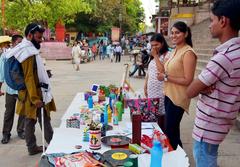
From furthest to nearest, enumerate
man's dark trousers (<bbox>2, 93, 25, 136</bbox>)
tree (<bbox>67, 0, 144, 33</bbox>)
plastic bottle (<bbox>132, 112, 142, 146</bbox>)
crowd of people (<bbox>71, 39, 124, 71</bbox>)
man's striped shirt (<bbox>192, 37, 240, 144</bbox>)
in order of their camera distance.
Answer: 1. tree (<bbox>67, 0, 144, 33</bbox>)
2. crowd of people (<bbox>71, 39, 124, 71</bbox>)
3. man's dark trousers (<bbox>2, 93, 25, 136</bbox>)
4. plastic bottle (<bbox>132, 112, 142, 146</bbox>)
5. man's striped shirt (<bbox>192, 37, 240, 144</bbox>)

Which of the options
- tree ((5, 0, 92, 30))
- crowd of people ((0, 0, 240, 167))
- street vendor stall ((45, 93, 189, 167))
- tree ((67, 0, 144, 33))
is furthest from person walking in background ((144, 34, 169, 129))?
tree ((67, 0, 144, 33))

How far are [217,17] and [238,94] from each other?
523mm

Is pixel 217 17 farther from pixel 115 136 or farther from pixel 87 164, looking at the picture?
pixel 115 136

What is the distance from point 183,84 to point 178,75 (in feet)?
0.47

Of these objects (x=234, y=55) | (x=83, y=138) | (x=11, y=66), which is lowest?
(x=83, y=138)

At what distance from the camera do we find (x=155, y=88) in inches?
167

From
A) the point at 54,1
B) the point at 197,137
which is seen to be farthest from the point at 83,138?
the point at 54,1

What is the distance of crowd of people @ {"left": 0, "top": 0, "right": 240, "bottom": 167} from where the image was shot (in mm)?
2004

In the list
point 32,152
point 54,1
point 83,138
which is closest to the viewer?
point 83,138

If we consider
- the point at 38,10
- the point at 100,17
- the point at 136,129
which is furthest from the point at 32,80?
the point at 100,17

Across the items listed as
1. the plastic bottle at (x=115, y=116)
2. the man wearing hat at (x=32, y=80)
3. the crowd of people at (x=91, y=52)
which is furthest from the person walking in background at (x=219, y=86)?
the crowd of people at (x=91, y=52)

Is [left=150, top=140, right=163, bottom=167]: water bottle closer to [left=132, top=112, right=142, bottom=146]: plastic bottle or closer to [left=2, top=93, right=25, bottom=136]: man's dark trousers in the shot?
[left=132, top=112, right=142, bottom=146]: plastic bottle

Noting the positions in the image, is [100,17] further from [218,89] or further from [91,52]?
[218,89]

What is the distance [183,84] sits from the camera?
3359mm
